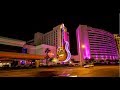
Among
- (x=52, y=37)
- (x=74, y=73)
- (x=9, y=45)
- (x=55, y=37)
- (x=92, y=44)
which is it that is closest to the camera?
(x=74, y=73)

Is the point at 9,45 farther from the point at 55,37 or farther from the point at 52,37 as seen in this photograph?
the point at 52,37

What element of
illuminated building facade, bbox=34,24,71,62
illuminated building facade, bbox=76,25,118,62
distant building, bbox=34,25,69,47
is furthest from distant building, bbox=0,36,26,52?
illuminated building facade, bbox=76,25,118,62

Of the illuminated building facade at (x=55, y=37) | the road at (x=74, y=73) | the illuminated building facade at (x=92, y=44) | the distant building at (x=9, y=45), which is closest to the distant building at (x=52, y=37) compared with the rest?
the illuminated building facade at (x=55, y=37)

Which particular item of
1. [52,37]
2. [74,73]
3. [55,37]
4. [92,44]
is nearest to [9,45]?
[55,37]

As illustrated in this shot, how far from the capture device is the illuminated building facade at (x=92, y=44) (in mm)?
104938

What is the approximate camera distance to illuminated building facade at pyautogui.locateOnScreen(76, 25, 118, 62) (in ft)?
344

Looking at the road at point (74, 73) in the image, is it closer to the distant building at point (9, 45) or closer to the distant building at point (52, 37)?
the distant building at point (9, 45)

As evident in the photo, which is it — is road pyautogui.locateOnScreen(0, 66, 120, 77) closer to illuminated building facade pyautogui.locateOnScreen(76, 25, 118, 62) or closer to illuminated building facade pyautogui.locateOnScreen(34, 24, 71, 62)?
illuminated building facade pyautogui.locateOnScreen(34, 24, 71, 62)

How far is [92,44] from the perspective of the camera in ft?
360

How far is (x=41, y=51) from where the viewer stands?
8888cm

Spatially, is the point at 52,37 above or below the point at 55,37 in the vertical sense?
above
